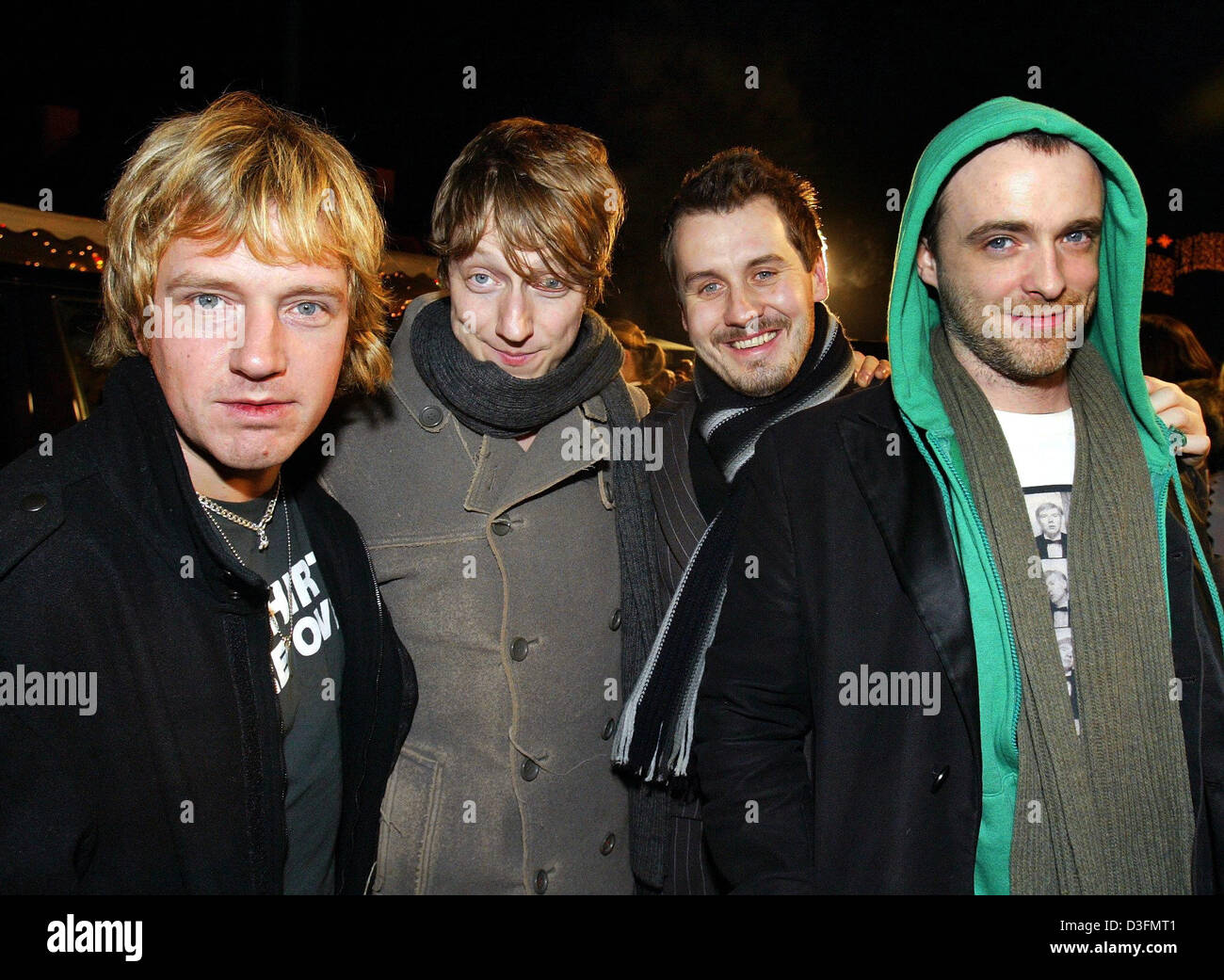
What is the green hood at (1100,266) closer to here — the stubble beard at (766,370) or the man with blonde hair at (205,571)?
the stubble beard at (766,370)

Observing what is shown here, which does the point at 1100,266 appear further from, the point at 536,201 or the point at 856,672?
the point at 536,201

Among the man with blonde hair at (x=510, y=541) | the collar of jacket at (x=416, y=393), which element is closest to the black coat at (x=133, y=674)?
the man with blonde hair at (x=510, y=541)

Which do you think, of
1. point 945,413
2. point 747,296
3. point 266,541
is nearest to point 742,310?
point 747,296

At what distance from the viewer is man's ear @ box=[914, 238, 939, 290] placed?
2171 millimetres

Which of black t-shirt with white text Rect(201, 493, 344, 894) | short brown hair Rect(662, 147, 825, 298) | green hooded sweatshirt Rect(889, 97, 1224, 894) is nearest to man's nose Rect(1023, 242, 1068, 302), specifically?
green hooded sweatshirt Rect(889, 97, 1224, 894)

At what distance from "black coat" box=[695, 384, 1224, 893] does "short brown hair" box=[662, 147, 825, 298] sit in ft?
3.61

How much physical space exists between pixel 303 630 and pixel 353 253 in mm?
863

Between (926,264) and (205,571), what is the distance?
1.85 meters

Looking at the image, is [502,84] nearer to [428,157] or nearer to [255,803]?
[428,157]

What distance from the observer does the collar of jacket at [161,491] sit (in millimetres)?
1587

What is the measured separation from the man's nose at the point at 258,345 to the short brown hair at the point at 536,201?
2.73 ft

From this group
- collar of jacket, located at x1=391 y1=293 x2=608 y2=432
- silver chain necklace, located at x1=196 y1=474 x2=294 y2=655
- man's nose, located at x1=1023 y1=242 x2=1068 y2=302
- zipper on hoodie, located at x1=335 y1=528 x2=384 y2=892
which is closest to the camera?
silver chain necklace, located at x1=196 y1=474 x2=294 y2=655

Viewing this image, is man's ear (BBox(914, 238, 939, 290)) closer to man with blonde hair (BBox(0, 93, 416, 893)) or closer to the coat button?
the coat button

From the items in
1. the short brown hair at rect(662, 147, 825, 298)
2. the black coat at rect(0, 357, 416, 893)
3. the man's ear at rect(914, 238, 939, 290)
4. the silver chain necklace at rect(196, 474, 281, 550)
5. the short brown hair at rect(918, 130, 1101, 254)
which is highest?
the short brown hair at rect(662, 147, 825, 298)
